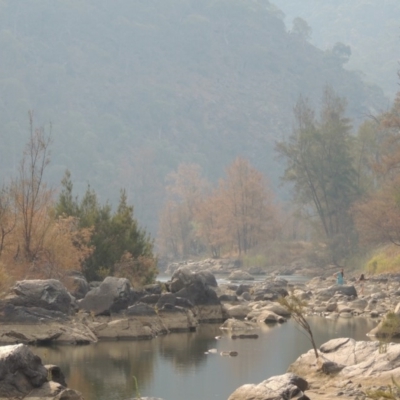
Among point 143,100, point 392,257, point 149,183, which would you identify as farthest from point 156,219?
point 392,257

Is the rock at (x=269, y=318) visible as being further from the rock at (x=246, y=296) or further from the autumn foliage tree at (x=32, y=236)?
the rock at (x=246, y=296)

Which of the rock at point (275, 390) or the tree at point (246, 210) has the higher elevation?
the tree at point (246, 210)

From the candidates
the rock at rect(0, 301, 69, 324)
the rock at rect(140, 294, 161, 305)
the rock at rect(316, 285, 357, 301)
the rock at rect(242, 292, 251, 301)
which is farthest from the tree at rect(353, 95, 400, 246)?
the rock at rect(0, 301, 69, 324)

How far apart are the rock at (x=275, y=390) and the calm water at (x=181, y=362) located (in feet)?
5.99

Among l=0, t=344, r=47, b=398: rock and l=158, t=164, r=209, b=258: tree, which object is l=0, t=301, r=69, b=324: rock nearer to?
l=0, t=344, r=47, b=398: rock

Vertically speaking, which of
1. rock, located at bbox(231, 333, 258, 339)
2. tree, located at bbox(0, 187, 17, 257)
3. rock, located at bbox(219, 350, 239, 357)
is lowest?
rock, located at bbox(219, 350, 239, 357)

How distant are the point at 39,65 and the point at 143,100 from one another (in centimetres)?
2221

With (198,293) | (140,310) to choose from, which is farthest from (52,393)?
(198,293)

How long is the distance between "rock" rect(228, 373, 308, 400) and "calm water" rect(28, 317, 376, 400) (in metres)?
1.83

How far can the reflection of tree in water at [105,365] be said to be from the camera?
70.3 ft

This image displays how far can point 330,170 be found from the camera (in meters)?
72.6

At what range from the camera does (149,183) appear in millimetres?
152375

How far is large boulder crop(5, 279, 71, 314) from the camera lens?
28.4 meters

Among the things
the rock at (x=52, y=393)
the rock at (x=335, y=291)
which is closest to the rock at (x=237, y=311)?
the rock at (x=335, y=291)
